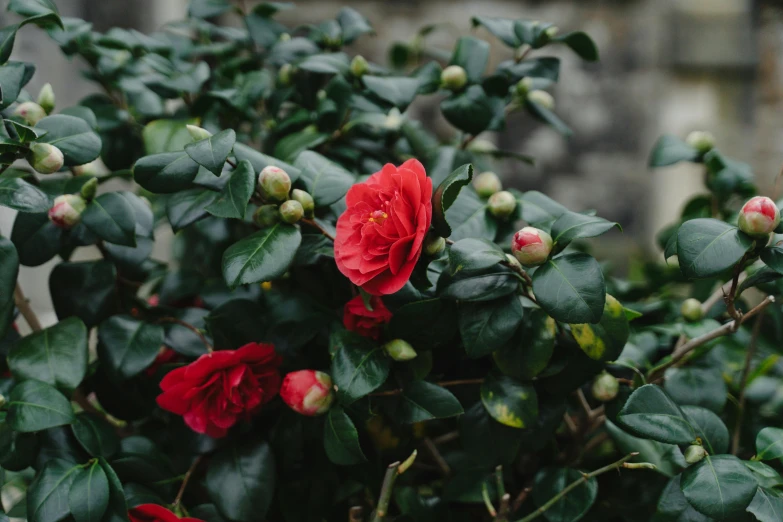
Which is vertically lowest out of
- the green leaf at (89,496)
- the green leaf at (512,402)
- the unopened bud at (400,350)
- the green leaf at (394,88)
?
the green leaf at (89,496)

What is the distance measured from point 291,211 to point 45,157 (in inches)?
8.9

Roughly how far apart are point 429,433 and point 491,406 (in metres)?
0.18

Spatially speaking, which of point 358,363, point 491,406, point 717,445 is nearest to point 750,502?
point 717,445

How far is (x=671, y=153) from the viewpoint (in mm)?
852

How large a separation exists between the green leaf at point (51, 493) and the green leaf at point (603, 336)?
0.47 meters

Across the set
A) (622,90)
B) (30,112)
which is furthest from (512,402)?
(622,90)

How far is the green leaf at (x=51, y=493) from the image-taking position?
557mm

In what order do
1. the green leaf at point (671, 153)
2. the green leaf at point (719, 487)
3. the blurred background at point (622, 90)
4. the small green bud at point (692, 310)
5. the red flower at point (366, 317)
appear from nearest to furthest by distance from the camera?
the green leaf at point (719, 487)
the red flower at point (366, 317)
the small green bud at point (692, 310)
the green leaf at point (671, 153)
the blurred background at point (622, 90)

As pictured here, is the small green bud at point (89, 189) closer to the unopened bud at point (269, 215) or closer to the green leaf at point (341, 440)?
the unopened bud at point (269, 215)

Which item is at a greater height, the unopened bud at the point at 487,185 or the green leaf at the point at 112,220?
the unopened bud at the point at 487,185

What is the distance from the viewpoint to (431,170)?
754 millimetres

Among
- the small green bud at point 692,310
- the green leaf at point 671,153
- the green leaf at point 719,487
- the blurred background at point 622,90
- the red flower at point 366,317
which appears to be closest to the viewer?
the green leaf at point 719,487

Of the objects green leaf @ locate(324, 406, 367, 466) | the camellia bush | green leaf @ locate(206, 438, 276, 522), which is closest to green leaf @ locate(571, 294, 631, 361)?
the camellia bush

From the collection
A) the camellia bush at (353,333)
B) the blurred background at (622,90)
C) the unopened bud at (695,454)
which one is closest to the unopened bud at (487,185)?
the camellia bush at (353,333)
